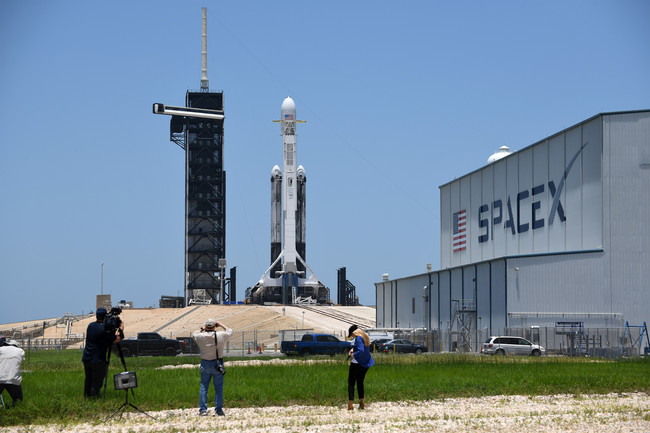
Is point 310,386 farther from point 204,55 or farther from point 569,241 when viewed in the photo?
point 204,55

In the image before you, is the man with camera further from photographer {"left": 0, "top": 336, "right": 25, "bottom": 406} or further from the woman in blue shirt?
photographer {"left": 0, "top": 336, "right": 25, "bottom": 406}

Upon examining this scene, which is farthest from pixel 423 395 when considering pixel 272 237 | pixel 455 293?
pixel 272 237

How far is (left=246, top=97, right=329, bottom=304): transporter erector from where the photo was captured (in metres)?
101

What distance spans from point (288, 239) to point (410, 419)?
86.9 metres

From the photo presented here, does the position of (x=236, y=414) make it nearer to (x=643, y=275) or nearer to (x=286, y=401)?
(x=286, y=401)

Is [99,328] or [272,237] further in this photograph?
[272,237]

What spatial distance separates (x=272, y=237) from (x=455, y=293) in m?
52.2

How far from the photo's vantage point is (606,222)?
151 feet

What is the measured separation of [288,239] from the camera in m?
102

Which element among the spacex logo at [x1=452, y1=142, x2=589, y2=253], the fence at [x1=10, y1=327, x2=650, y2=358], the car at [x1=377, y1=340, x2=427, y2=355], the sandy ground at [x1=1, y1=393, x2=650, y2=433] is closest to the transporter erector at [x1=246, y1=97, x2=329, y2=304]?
the spacex logo at [x1=452, y1=142, x2=589, y2=253]

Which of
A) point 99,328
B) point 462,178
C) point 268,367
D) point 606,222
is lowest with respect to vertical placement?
point 268,367

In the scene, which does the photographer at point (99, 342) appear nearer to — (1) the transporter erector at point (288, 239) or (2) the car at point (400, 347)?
(2) the car at point (400, 347)

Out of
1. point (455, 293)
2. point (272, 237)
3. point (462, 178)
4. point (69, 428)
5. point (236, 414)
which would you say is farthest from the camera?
point (272, 237)

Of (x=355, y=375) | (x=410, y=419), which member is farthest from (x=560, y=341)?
(x=410, y=419)
